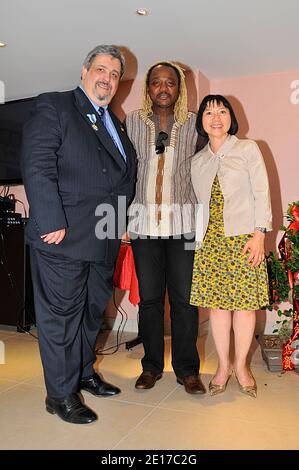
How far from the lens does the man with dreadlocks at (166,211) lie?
1.95 m

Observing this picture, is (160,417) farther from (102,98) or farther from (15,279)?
(15,279)

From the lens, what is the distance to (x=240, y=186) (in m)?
1.86

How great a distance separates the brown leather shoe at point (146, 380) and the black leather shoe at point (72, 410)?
36cm

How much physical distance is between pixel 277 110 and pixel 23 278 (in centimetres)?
242

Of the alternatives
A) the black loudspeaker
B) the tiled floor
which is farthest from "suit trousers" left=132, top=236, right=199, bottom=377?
the black loudspeaker

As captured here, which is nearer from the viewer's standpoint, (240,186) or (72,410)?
(72,410)

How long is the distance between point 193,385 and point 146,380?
0.77 ft

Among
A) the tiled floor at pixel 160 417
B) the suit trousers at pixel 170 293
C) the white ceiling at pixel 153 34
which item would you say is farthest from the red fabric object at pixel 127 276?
the white ceiling at pixel 153 34

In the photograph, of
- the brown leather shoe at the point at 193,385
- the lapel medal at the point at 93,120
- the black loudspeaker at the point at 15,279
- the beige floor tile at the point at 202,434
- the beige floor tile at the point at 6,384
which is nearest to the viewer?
the beige floor tile at the point at 202,434

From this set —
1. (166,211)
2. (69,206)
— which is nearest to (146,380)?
(166,211)

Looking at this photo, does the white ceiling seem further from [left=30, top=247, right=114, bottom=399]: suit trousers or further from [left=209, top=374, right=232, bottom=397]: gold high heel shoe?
[left=209, top=374, right=232, bottom=397]: gold high heel shoe

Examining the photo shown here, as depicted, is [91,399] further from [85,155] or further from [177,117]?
[177,117]

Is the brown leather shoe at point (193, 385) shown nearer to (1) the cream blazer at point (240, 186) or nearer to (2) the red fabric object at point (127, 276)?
(1) the cream blazer at point (240, 186)

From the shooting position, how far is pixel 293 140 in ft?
10.7
